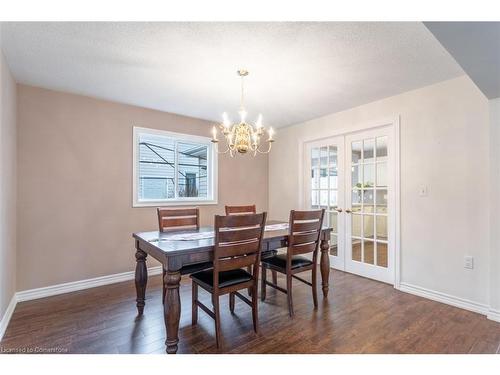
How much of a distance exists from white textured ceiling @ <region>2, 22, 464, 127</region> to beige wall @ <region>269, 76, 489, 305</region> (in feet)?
0.76

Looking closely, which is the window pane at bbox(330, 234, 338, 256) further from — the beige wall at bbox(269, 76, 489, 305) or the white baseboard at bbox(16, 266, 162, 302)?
the white baseboard at bbox(16, 266, 162, 302)

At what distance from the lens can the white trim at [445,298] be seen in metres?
2.38

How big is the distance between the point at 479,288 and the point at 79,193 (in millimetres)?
4315

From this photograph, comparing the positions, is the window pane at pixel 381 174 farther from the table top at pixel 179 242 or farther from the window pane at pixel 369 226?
the table top at pixel 179 242

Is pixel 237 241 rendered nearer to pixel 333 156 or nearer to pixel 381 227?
pixel 381 227

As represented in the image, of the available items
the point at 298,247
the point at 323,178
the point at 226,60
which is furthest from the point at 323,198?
the point at 226,60

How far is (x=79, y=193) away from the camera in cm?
306

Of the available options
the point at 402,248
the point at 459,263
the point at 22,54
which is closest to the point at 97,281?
the point at 22,54

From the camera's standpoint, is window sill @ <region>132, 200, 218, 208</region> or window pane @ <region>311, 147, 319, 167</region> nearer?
window sill @ <region>132, 200, 218, 208</region>

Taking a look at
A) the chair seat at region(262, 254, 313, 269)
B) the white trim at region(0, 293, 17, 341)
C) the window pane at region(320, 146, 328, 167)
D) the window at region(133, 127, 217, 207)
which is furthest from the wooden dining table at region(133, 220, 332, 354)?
the window pane at region(320, 146, 328, 167)

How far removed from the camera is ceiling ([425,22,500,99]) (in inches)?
A: 50.1

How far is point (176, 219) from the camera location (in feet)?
9.22

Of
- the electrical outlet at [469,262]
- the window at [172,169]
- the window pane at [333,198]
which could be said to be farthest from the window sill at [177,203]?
the electrical outlet at [469,262]
